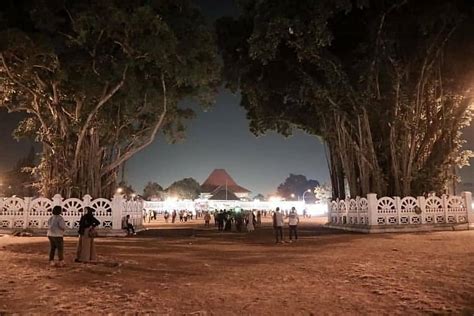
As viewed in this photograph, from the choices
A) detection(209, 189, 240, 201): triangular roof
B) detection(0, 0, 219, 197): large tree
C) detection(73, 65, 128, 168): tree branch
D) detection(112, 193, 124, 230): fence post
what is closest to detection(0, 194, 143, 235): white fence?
detection(112, 193, 124, 230): fence post

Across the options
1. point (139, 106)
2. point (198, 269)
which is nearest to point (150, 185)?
point (139, 106)

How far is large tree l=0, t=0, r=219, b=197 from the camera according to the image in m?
16.8

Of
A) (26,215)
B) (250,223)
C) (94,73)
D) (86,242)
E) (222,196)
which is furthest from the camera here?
(222,196)

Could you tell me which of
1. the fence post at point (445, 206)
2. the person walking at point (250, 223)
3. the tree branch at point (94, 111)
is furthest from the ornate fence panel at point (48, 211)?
the fence post at point (445, 206)

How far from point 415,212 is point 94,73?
16.2 m

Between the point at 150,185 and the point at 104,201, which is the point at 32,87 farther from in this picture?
the point at 150,185

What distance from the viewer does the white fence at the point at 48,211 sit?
19516mm

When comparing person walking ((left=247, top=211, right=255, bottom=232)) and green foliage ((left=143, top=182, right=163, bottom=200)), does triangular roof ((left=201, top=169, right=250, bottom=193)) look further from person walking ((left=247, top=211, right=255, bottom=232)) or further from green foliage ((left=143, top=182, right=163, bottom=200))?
person walking ((left=247, top=211, right=255, bottom=232))

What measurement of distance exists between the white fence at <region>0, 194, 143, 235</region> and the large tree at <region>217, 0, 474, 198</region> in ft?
32.4

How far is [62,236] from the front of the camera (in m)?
9.74

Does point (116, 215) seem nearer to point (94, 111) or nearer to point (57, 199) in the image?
point (57, 199)

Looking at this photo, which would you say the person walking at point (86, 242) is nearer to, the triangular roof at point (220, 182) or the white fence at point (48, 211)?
the white fence at point (48, 211)

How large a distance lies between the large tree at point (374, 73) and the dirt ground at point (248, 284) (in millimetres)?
9641

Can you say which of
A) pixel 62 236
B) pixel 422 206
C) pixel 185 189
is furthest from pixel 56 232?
pixel 185 189
